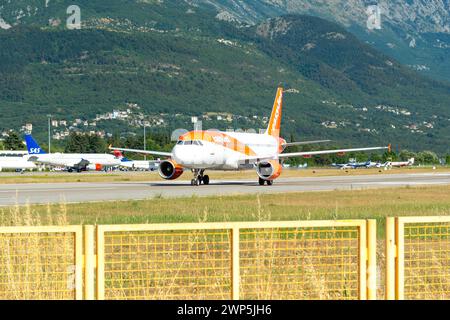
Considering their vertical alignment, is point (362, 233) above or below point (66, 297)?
above

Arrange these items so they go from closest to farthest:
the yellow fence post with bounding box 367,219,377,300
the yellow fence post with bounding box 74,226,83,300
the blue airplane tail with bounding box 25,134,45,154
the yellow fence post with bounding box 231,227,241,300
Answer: the yellow fence post with bounding box 74,226,83,300
the yellow fence post with bounding box 231,227,241,300
the yellow fence post with bounding box 367,219,377,300
the blue airplane tail with bounding box 25,134,45,154

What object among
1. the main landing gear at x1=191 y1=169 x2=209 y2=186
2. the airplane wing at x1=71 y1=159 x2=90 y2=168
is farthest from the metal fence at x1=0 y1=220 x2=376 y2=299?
the airplane wing at x1=71 y1=159 x2=90 y2=168

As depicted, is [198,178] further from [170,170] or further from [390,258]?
[390,258]

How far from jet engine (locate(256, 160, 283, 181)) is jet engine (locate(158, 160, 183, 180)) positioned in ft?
18.6

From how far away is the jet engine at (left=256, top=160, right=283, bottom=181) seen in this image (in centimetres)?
6856

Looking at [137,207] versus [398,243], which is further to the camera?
[137,207]

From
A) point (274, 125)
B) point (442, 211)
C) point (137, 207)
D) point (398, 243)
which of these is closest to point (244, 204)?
point (137, 207)

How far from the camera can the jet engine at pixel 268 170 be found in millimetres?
68562

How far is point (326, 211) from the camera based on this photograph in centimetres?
3791

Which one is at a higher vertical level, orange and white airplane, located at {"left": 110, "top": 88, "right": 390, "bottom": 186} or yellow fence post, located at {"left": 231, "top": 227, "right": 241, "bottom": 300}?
orange and white airplane, located at {"left": 110, "top": 88, "right": 390, "bottom": 186}

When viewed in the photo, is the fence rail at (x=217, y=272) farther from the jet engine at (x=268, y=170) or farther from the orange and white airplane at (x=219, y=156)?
the jet engine at (x=268, y=170)

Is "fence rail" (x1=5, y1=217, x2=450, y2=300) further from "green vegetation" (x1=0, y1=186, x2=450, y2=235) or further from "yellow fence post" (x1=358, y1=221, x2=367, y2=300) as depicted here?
"green vegetation" (x1=0, y1=186, x2=450, y2=235)
